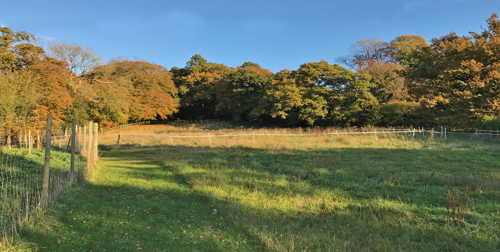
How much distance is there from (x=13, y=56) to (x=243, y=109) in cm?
2782

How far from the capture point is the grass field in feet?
13.7

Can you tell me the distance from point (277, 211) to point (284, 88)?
2963cm

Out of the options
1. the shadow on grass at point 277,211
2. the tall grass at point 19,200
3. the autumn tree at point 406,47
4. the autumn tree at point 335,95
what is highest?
the autumn tree at point 406,47

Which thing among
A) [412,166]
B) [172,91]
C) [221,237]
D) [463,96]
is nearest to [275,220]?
[221,237]

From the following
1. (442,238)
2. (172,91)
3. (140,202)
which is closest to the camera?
(442,238)

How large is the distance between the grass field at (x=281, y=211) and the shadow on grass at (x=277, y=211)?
0.02 meters

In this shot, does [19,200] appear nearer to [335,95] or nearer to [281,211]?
[281,211]

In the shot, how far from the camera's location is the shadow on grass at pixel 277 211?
4.18 m

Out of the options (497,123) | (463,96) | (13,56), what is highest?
(13,56)

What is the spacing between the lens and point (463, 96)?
74.3 ft

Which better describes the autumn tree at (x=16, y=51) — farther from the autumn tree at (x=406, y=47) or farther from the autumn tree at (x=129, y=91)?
the autumn tree at (x=406, y=47)

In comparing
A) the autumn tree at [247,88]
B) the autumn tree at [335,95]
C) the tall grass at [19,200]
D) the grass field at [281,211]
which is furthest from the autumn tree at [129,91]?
the tall grass at [19,200]

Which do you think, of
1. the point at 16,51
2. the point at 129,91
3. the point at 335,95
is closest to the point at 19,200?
the point at 16,51

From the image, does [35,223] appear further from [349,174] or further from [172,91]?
[172,91]
